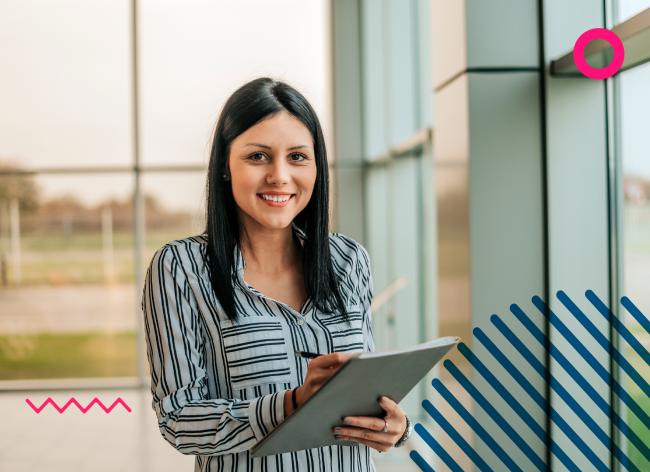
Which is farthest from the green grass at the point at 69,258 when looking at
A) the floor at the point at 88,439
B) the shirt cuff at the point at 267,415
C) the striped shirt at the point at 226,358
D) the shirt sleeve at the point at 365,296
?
the shirt cuff at the point at 267,415

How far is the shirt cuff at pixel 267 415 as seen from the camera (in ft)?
4.70

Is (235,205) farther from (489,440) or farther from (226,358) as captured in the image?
(489,440)

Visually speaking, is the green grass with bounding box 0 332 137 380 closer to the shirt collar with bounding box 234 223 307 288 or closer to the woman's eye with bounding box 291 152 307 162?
the shirt collar with bounding box 234 223 307 288

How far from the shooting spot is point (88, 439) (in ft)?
19.6

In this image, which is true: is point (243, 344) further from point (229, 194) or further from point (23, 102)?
point (23, 102)

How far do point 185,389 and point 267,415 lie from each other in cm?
15

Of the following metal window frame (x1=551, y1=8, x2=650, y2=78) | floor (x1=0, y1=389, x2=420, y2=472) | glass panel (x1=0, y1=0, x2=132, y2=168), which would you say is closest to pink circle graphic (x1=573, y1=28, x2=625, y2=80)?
metal window frame (x1=551, y1=8, x2=650, y2=78)

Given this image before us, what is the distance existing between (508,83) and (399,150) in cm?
272

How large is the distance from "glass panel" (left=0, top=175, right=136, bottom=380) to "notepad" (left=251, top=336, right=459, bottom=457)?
6751mm

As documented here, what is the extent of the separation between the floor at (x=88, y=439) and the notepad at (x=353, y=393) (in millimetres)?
3573

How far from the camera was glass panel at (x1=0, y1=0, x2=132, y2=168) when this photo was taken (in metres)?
7.72

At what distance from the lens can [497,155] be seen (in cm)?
286

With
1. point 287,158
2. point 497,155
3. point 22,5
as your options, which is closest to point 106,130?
point 22,5

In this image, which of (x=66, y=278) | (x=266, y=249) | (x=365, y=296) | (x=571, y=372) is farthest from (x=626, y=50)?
(x=66, y=278)
